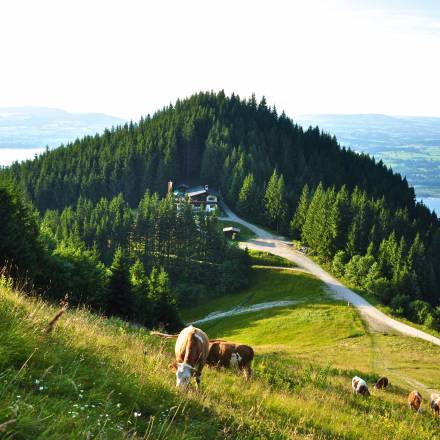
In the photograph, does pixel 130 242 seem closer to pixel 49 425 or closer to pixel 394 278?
pixel 394 278

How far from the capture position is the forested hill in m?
131

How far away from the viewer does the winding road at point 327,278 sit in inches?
2200

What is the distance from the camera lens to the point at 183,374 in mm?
10359

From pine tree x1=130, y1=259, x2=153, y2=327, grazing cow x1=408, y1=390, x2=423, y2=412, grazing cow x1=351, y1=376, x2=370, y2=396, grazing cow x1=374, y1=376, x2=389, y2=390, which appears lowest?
pine tree x1=130, y1=259, x2=153, y2=327

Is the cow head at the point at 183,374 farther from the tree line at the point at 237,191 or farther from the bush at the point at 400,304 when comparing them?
the bush at the point at 400,304

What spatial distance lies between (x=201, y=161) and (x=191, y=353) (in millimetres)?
137323

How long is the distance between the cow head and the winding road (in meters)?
47.7

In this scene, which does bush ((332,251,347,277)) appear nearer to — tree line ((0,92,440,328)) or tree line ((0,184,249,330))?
tree line ((0,92,440,328))

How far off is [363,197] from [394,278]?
2641cm

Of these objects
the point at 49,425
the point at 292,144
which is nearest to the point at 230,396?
the point at 49,425

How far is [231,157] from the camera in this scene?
13300 centimetres

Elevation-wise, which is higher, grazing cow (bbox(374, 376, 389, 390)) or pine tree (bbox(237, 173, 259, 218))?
pine tree (bbox(237, 173, 259, 218))

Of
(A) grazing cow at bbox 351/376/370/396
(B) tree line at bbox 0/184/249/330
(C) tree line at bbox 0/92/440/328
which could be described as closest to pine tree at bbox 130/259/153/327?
(B) tree line at bbox 0/184/249/330

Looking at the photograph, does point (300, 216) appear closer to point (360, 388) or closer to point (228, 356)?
point (360, 388)
